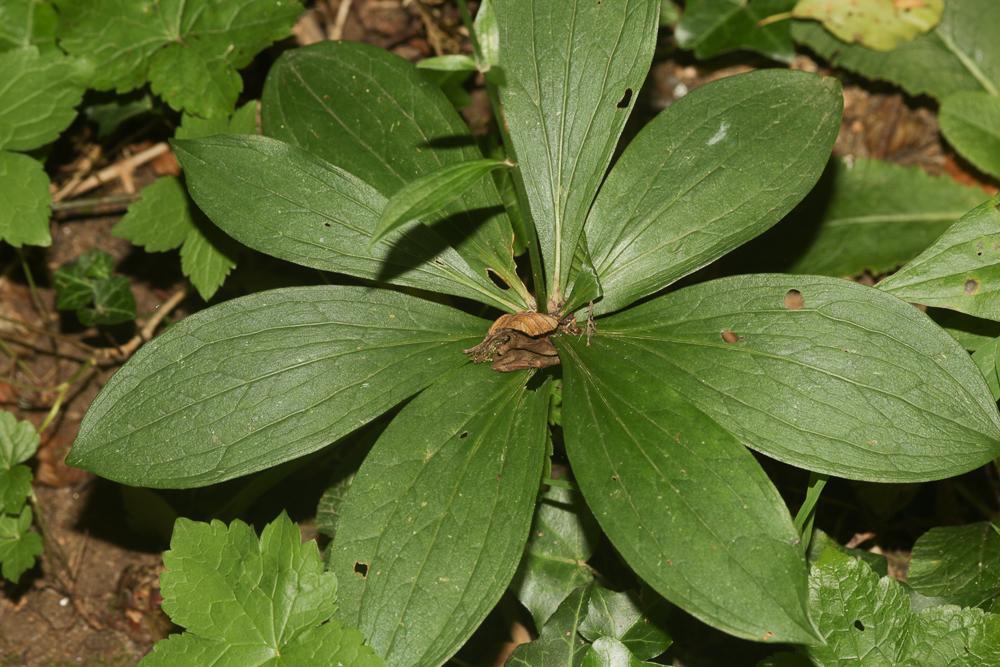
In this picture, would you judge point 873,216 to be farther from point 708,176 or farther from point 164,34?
point 164,34

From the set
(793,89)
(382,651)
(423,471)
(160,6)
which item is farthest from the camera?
(160,6)

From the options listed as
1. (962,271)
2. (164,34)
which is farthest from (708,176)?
(164,34)

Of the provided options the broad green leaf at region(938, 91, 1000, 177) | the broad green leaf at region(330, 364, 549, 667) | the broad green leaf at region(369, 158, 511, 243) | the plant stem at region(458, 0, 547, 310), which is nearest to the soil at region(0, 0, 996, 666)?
the broad green leaf at region(938, 91, 1000, 177)

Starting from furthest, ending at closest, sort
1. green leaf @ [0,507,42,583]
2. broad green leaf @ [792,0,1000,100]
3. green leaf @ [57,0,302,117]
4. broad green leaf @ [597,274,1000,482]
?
broad green leaf @ [792,0,1000,100], green leaf @ [57,0,302,117], green leaf @ [0,507,42,583], broad green leaf @ [597,274,1000,482]

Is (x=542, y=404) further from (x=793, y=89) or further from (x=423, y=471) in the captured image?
(x=793, y=89)

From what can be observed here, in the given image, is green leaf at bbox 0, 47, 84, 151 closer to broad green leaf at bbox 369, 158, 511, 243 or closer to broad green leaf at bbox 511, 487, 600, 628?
broad green leaf at bbox 369, 158, 511, 243

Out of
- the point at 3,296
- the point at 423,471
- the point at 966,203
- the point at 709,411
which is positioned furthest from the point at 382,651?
the point at 966,203
